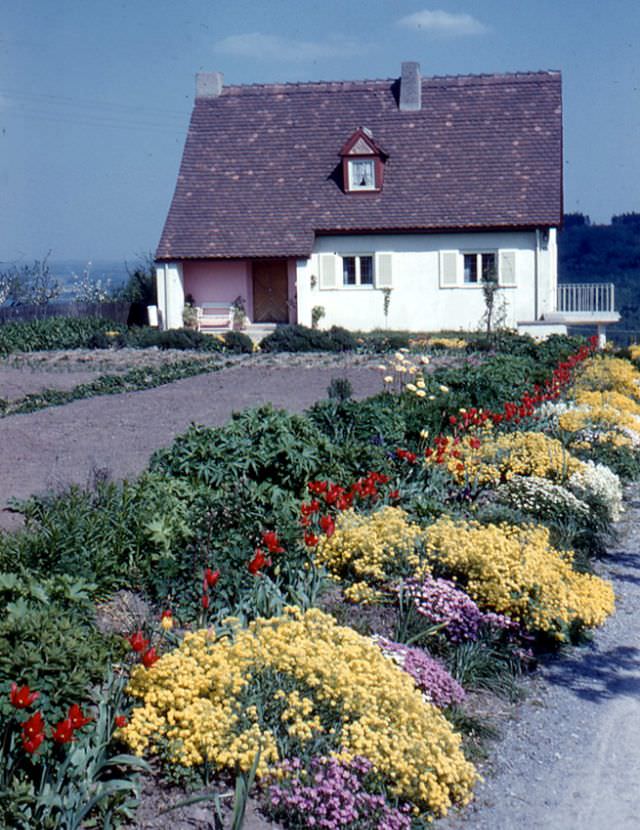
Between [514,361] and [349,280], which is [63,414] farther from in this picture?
[349,280]

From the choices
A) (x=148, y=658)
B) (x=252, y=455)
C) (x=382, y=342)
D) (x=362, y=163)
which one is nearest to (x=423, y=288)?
(x=362, y=163)

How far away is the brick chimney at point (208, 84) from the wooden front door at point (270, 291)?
6111 millimetres

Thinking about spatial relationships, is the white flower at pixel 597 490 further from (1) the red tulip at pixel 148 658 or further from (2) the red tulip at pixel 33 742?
(2) the red tulip at pixel 33 742

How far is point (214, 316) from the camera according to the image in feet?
103

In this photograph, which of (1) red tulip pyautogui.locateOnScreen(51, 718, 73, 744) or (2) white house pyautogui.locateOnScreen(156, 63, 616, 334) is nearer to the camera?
(1) red tulip pyautogui.locateOnScreen(51, 718, 73, 744)

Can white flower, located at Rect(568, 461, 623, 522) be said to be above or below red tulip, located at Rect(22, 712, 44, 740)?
below

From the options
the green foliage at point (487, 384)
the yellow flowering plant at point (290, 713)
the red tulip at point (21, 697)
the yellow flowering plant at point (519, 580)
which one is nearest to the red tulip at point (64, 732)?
the red tulip at point (21, 697)

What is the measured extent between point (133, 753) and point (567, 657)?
3204 mm

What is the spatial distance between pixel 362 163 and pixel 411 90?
3.37m

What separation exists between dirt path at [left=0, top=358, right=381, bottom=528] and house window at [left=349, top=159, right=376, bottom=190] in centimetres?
1101

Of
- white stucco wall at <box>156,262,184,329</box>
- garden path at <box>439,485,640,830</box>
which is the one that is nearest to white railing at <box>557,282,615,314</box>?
white stucco wall at <box>156,262,184,329</box>

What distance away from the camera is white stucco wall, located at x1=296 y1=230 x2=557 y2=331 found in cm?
3036

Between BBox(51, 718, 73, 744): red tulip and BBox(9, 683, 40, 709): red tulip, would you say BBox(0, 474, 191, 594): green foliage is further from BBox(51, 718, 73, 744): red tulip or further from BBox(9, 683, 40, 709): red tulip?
BBox(51, 718, 73, 744): red tulip

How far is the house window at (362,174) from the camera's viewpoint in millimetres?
31359
